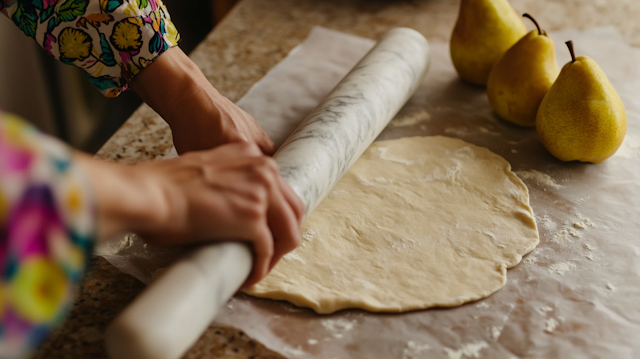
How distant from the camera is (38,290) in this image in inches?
21.6

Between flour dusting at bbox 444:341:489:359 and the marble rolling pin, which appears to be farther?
flour dusting at bbox 444:341:489:359

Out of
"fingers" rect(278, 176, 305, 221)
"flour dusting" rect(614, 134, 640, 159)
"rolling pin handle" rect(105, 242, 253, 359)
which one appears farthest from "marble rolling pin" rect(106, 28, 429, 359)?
"flour dusting" rect(614, 134, 640, 159)

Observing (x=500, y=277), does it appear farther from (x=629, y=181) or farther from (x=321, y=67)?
(x=321, y=67)

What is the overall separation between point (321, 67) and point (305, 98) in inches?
7.8

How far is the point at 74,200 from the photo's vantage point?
55 centimetres

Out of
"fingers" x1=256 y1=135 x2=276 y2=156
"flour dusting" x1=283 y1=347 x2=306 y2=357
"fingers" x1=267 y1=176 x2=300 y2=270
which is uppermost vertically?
"fingers" x1=267 y1=176 x2=300 y2=270

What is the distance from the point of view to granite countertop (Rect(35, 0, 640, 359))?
1.00 m

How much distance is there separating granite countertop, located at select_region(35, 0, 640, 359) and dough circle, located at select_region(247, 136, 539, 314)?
33 cm

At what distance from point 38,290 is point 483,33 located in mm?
1361

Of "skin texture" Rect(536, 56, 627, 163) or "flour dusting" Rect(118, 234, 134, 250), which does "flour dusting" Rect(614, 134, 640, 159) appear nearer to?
"skin texture" Rect(536, 56, 627, 163)

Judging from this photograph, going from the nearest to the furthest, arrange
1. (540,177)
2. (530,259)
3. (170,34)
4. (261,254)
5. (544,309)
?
(261,254), (544,309), (530,259), (170,34), (540,177)

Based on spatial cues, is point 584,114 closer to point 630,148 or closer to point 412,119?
point 630,148

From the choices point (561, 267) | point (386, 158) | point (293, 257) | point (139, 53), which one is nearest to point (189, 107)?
point (139, 53)

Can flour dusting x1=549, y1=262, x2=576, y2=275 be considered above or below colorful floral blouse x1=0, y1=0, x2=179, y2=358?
below
